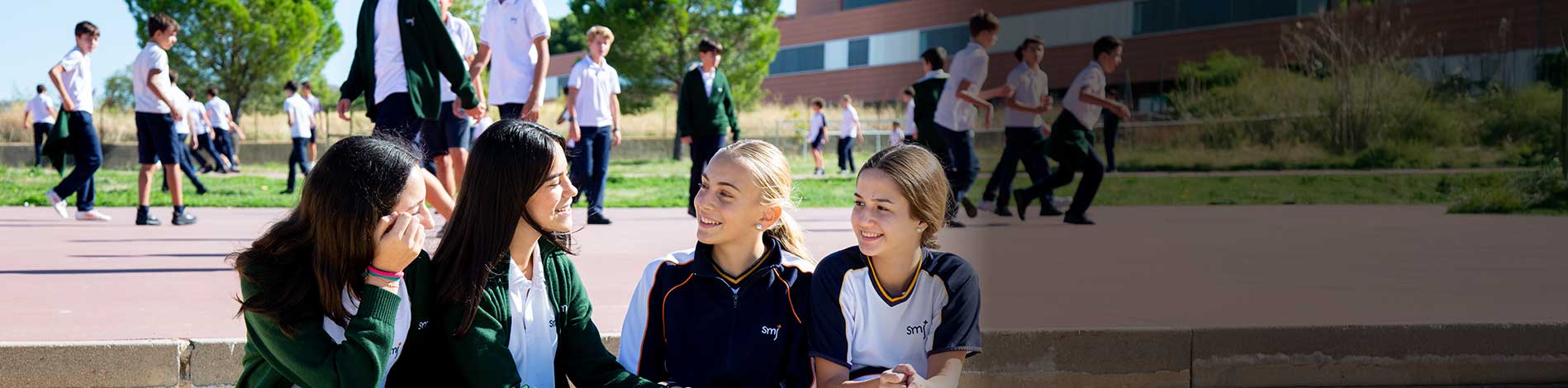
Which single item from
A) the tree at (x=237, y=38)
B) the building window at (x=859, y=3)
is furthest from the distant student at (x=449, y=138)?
the building window at (x=859, y=3)

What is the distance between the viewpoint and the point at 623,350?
3371 mm

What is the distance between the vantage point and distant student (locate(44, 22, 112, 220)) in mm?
9703

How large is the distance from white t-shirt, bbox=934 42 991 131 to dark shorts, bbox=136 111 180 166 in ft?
16.9

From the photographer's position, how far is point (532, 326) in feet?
10.2

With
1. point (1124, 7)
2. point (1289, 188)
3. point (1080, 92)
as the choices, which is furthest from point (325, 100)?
point (1080, 92)

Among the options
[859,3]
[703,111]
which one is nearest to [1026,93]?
[703,111]

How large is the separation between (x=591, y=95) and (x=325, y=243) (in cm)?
726

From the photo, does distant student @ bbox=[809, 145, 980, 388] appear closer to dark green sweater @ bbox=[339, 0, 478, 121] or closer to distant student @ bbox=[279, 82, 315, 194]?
dark green sweater @ bbox=[339, 0, 478, 121]

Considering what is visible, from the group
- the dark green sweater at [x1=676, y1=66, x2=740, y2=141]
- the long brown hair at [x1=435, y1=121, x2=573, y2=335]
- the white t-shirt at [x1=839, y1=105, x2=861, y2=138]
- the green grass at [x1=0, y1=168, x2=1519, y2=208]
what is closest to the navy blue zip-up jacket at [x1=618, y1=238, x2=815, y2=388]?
the long brown hair at [x1=435, y1=121, x2=573, y2=335]

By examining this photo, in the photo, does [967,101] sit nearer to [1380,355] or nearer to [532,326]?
[1380,355]

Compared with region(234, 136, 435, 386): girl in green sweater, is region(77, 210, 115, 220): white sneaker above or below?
below

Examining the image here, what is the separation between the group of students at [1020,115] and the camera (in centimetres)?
983

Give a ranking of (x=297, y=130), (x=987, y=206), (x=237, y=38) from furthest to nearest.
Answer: (x=237, y=38) < (x=297, y=130) < (x=987, y=206)

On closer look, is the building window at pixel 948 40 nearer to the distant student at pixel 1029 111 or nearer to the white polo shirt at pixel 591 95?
the distant student at pixel 1029 111
